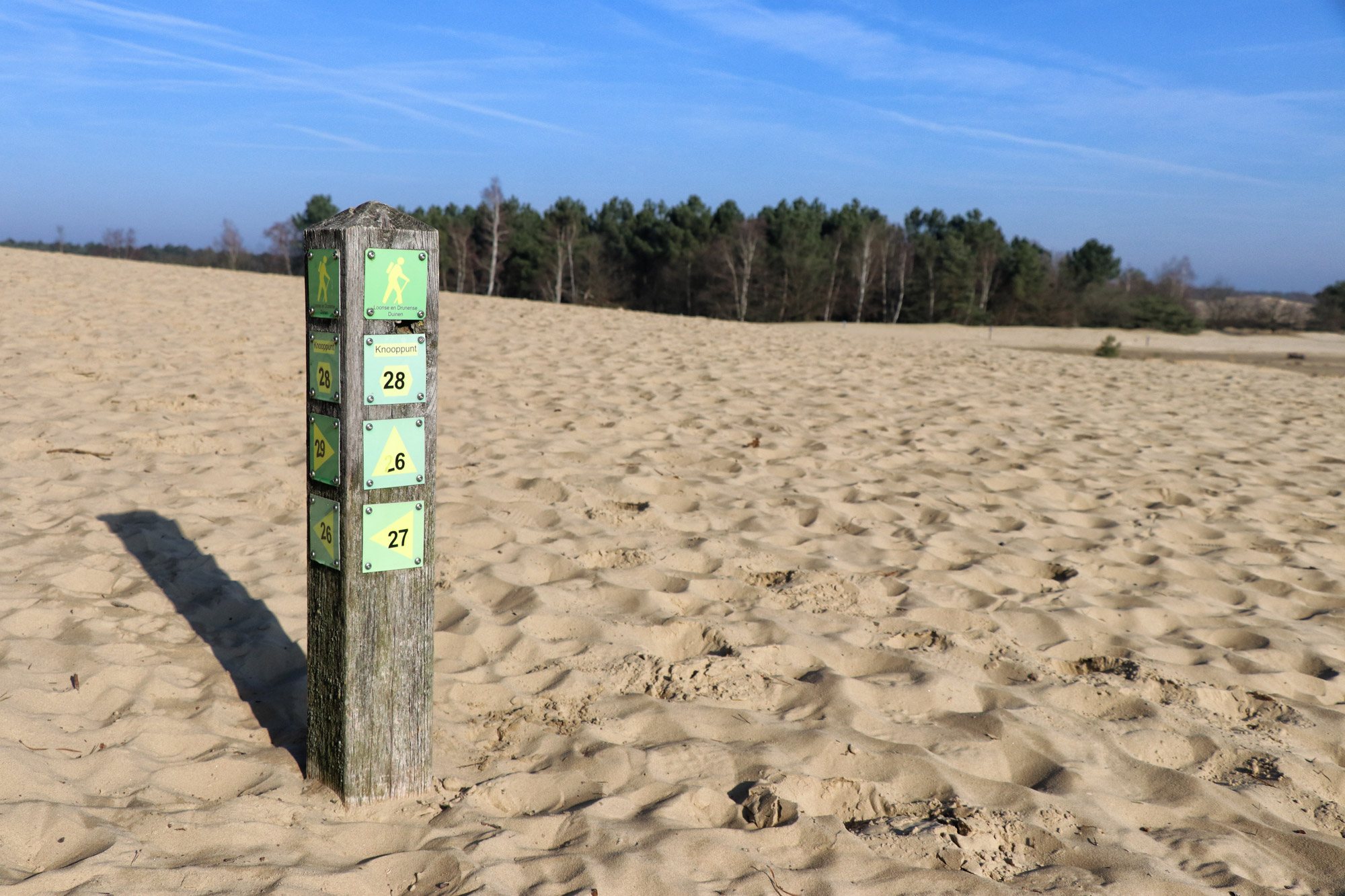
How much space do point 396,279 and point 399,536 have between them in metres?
0.67

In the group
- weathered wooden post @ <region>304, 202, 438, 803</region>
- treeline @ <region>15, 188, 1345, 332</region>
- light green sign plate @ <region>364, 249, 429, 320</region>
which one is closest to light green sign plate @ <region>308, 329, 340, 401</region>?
weathered wooden post @ <region>304, 202, 438, 803</region>

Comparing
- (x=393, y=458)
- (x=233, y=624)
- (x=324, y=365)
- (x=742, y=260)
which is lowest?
(x=233, y=624)

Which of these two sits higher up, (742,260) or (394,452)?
(742,260)

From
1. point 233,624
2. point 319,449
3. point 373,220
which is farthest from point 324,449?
point 233,624

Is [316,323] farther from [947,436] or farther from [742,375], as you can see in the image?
[742,375]

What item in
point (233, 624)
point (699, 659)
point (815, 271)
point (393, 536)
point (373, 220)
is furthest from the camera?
point (815, 271)

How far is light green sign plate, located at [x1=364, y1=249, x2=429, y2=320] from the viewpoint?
2264 mm

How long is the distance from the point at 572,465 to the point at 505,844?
132 inches

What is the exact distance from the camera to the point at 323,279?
7.58 ft

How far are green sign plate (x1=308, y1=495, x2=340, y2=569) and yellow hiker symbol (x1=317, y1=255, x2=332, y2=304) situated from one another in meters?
0.52

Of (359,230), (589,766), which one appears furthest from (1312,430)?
(359,230)

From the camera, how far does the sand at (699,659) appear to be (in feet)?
7.42

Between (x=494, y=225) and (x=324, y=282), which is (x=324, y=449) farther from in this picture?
(x=494, y=225)

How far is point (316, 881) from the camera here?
2070 millimetres
